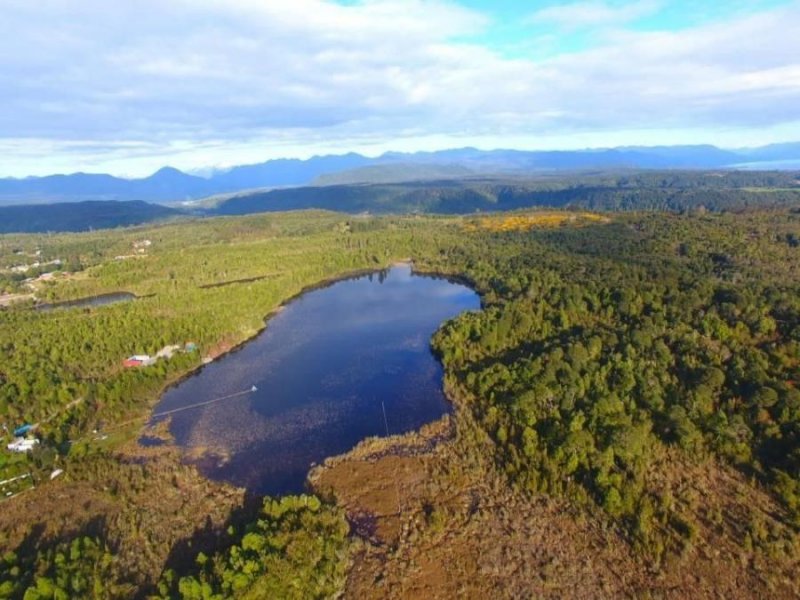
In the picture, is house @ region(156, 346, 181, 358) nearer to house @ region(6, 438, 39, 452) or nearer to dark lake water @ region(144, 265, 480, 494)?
dark lake water @ region(144, 265, 480, 494)

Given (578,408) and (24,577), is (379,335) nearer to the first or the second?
(578,408)

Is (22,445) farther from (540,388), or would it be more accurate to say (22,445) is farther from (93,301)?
(93,301)

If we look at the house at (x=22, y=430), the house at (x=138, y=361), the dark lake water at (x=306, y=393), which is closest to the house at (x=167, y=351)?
the house at (x=138, y=361)

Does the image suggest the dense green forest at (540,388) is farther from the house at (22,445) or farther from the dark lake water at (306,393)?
the dark lake water at (306,393)

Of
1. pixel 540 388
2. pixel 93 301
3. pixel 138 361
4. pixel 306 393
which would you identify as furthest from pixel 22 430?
pixel 93 301

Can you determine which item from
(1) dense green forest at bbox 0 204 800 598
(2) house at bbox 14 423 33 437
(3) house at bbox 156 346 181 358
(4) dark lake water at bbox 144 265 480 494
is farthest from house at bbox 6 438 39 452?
(3) house at bbox 156 346 181 358

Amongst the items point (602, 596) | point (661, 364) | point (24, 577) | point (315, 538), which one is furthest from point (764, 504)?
point (24, 577)
